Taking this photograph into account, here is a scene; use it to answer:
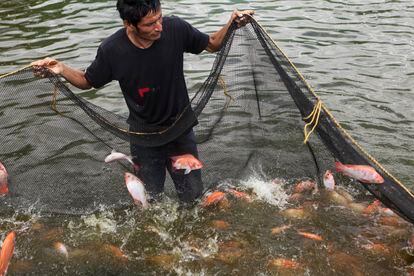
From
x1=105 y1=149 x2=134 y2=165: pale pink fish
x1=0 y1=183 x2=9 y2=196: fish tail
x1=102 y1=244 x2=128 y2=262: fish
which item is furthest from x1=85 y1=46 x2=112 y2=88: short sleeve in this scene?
x1=102 y1=244 x2=128 y2=262: fish

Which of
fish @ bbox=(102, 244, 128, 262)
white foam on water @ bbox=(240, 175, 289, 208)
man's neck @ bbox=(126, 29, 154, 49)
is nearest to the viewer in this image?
man's neck @ bbox=(126, 29, 154, 49)

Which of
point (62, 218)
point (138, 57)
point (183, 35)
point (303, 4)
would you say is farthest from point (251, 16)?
point (303, 4)

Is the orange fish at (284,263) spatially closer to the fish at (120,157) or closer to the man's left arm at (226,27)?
the fish at (120,157)

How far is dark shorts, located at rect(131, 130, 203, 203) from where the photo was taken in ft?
17.0

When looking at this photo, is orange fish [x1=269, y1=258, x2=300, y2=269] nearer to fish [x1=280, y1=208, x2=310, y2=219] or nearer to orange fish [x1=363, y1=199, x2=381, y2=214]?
fish [x1=280, y1=208, x2=310, y2=219]

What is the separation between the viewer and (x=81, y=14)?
13.8 m

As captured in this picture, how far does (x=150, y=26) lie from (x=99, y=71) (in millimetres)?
771

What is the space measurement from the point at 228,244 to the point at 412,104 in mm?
4565

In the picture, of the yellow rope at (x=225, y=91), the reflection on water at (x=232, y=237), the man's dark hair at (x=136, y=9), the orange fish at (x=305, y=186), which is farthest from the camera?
the orange fish at (x=305, y=186)

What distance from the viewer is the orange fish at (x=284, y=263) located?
4828 mm

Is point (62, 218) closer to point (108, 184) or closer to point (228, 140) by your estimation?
point (108, 184)

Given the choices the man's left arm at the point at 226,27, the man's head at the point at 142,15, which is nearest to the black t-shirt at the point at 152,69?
the man's left arm at the point at 226,27

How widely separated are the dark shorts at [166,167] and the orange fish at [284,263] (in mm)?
1157

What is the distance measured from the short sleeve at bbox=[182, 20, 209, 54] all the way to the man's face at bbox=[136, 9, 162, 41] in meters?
0.42
